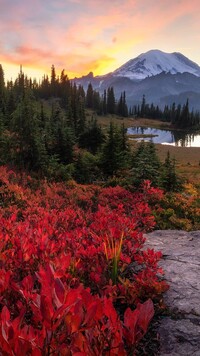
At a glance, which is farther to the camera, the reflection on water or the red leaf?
the reflection on water

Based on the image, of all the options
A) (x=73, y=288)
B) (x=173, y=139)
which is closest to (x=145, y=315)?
(x=73, y=288)

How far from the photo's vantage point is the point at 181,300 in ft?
12.3

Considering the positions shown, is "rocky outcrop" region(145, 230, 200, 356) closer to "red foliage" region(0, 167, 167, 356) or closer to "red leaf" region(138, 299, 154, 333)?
"red foliage" region(0, 167, 167, 356)

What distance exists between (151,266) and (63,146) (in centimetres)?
1923

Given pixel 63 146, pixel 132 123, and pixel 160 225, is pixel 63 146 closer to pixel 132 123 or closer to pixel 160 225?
pixel 160 225

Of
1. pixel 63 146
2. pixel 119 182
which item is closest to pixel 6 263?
pixel 119 182

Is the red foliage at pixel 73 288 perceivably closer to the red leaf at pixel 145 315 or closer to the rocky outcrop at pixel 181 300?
the red leaf at pixel 145 315

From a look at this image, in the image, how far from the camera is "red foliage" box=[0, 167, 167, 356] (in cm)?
163

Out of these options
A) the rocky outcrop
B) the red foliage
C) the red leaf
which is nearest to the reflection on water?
the rocky outcrop

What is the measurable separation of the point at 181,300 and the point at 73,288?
1.45 m

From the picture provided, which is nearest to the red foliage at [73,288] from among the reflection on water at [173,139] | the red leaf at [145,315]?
the red leaf at [145,315]

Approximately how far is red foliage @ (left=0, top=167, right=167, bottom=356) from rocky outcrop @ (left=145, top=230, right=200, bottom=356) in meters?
0.31

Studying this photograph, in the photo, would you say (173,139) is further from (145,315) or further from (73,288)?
(145,315)

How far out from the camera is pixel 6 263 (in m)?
3.73
